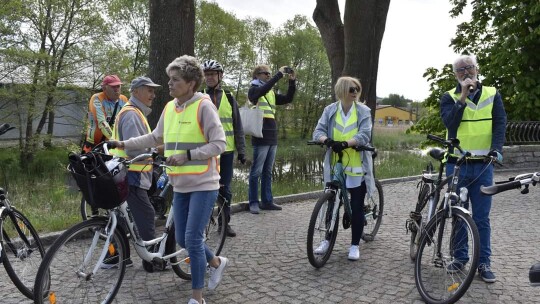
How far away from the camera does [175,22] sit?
705 centimetres

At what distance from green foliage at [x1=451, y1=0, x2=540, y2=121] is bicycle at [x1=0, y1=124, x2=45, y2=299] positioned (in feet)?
49.2

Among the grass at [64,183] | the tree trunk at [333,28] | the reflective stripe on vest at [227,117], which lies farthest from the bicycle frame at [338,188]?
the tree trunk at [333,28]

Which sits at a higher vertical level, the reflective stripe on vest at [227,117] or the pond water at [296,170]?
the reflective stripe on vest at [227,117]

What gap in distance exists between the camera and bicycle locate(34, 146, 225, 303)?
3.38m

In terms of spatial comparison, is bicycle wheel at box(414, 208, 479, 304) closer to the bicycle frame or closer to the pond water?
the bicycle frame

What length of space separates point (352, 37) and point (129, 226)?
8.09 meters

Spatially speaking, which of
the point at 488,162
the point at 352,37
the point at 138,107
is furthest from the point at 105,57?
the point at 488,162

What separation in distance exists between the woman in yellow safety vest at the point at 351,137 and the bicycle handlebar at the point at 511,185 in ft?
7.78

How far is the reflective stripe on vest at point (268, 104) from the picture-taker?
744 centimetres

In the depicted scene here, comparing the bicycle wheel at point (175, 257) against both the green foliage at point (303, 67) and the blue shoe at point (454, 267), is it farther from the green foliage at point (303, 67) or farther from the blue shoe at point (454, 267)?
the green foliage at point (303, 67)

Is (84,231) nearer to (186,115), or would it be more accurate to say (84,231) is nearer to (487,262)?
(186,115)

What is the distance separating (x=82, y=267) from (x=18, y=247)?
0.88 m

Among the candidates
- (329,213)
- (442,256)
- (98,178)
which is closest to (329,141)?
(329,213)

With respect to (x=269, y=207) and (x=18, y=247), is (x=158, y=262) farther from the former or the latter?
(x=269, y=207)
